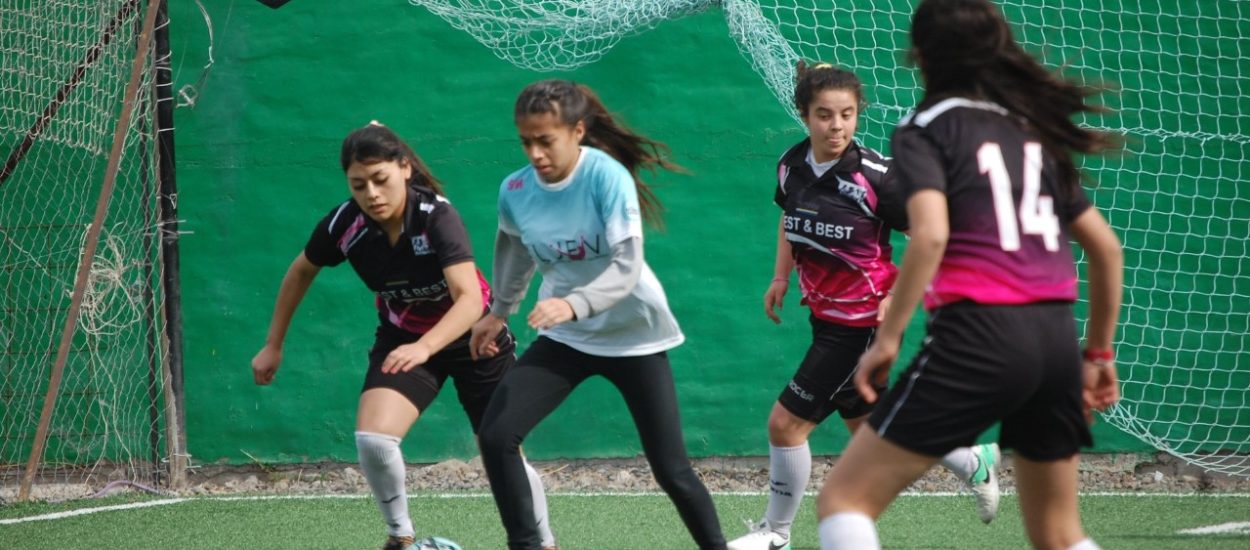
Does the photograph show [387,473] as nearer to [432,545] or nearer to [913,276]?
[432,545]

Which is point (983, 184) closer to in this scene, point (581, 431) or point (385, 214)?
Answer: point (385, 214)

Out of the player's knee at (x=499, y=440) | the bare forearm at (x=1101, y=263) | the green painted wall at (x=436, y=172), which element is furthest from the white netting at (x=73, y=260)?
the bare forearm at (x=1101, y=263)

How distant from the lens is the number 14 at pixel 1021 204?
9.73ft

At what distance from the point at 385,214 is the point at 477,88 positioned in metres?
3.15

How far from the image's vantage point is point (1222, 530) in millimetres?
5840

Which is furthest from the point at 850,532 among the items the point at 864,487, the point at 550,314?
the point at 550,314

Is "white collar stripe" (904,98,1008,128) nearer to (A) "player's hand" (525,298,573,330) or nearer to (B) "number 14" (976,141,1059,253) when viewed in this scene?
(B) "number 14" (976,141,1059,253)

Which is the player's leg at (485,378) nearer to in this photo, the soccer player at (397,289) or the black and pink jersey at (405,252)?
the soccer player at (397,289)

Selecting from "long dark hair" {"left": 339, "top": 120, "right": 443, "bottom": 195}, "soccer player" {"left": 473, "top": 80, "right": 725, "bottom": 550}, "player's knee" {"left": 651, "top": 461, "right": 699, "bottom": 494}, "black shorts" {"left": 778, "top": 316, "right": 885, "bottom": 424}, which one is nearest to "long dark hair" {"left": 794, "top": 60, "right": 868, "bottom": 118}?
"black shorts" {"left": 778, "top": 316, "right": 885, "bottom": 424}

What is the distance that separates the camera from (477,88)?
788 cm

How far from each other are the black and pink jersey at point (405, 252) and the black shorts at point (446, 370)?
106 mm

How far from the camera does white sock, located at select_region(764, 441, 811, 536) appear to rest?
5.38m

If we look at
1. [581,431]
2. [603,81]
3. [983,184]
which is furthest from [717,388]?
[983,184]

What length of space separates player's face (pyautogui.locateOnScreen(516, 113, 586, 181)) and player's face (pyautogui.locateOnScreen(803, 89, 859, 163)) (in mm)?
1303
